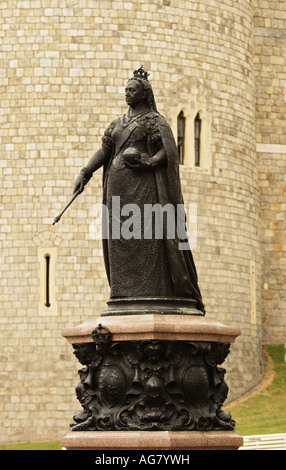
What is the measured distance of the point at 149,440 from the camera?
11508mm

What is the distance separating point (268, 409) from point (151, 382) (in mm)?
18407

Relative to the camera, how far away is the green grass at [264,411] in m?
26.6

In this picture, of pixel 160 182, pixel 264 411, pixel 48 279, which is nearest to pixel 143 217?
pixel 160 182

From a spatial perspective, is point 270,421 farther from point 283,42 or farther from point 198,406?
point 198,406

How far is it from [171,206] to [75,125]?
1744 centimetres

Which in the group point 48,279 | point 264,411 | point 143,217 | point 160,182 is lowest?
point 264,411

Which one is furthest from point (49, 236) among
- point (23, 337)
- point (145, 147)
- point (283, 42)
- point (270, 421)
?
point (145, 147)

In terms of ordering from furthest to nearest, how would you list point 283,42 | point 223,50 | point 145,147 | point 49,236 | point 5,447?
point 283,42 → point 223,50 → point 49,236 → point 5,447 → point 145,147

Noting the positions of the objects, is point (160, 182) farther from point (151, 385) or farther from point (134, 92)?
point (151, 385)

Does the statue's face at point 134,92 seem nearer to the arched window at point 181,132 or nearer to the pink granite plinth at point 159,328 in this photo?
the pink granite plinth at point 159,328

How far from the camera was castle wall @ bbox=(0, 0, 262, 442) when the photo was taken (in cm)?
2870

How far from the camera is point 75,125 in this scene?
29531 millimetres

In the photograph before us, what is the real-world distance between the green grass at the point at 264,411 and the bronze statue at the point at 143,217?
45.1 ft

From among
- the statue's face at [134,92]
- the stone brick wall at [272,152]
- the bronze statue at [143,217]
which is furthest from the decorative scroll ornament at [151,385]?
the stone brick wall at [272,152]
